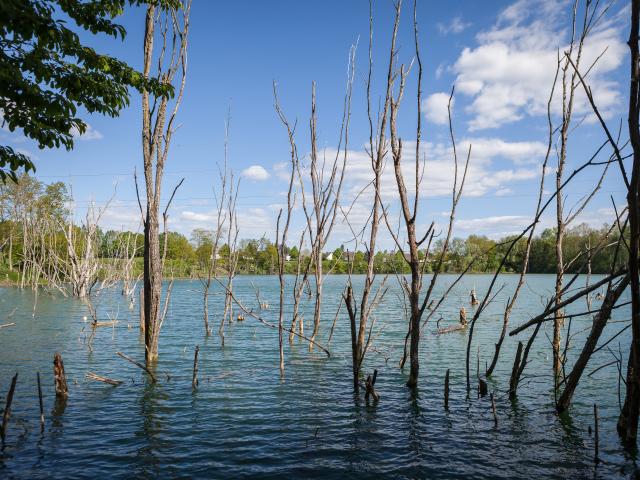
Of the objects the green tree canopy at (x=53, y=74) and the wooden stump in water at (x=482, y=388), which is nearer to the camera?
the green tree canopy at (x=53, y=74)

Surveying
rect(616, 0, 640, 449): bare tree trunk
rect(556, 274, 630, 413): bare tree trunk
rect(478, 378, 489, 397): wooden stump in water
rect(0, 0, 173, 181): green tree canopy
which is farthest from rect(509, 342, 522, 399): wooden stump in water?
rect(0, 0, 173, 181): green tree canopy

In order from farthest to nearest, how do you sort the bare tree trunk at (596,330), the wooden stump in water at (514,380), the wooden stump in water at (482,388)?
the wooden stump in water at (482,388), the wooden stump in water at (514,380), the bare tree trunk at (596,330)

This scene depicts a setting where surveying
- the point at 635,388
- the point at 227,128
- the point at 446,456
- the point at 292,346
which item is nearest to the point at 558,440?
the point at 446,456

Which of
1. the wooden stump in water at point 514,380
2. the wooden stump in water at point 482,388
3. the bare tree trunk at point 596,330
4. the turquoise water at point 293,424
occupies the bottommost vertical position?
the turquoise water at point 293,424

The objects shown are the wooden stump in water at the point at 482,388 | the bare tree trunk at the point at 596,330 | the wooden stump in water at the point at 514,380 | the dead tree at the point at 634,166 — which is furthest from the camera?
the wooden stump in water at the point at 482,388

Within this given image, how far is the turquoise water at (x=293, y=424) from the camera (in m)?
6.11

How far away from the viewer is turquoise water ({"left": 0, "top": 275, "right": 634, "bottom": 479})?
6.11 meters

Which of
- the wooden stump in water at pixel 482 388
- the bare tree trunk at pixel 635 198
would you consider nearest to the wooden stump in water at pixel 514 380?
the wooden stump in water at pixel 482 388

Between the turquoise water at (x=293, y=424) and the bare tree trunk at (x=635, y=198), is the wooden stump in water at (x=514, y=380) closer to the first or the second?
the turquoise water at (x=293, y=424)

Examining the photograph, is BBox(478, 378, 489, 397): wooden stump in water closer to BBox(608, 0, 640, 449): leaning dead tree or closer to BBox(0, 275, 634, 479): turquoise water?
BBox(0, 275, 634, 479): turquoise water

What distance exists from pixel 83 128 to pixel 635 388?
301 inches

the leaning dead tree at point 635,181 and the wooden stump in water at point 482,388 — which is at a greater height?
the leaning dead tree at point 635,181

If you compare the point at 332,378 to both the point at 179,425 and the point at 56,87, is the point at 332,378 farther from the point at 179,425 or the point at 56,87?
the point at 56,87

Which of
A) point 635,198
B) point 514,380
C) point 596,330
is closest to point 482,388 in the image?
point 514,380
